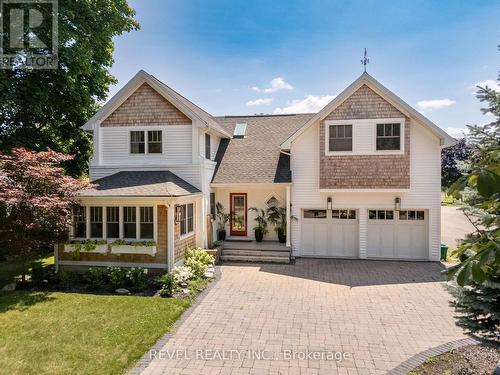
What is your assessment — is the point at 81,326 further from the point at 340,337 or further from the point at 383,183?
the point at 383,183

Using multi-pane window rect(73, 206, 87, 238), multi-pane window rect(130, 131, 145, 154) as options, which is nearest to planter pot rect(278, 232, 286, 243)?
multi-pane window rect(130, 131, 145, 154)

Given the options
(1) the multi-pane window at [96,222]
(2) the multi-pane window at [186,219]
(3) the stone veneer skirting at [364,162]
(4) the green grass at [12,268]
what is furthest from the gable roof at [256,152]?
(4) the green grass at [12,268]

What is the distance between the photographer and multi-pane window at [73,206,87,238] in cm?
1245

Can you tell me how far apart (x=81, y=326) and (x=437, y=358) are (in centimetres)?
812

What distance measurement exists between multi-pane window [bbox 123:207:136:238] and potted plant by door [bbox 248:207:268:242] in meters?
6.21

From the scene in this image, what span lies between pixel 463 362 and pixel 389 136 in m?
9.92

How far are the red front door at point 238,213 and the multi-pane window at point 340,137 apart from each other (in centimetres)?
536

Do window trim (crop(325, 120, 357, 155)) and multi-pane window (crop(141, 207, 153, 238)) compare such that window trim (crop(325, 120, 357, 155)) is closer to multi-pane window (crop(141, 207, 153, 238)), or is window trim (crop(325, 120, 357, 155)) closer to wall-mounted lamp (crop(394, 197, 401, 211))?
wall-mounted lamp (crop(394, 197, 401, 211))

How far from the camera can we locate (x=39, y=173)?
33.6ft

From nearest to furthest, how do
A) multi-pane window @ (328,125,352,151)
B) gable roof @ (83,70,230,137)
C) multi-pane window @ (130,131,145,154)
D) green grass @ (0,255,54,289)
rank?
green grass @ (0,255,54,289), gable roof @ (83,70,230,137), multi-pane window @ (328,125,352,151), multi-pane window @ (130,131,145,154)

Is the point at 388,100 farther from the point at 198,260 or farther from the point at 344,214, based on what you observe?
the point at 198,260

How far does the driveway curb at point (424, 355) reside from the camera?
5906mm

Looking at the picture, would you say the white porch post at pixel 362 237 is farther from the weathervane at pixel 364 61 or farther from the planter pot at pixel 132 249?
the planter pot at pixel 132 249

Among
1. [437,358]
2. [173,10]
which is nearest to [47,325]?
[437,358]
